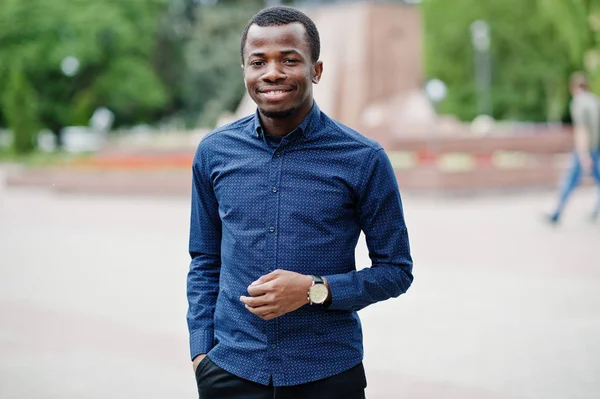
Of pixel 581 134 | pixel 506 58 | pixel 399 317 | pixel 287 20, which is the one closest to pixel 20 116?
pixel 506 58

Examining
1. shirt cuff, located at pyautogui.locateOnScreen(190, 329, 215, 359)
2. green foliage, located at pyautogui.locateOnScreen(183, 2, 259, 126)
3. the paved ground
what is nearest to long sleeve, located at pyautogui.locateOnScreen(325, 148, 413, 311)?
shirt cuff, located at pyautogui.locateOnScreen(190, 329, 215, 359)

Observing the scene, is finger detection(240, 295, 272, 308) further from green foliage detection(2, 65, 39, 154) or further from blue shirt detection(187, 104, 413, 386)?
green foliage detection(2, 65, 39, 154)

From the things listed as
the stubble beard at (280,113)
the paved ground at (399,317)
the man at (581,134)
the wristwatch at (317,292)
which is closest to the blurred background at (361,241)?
the paved ground at (399,317)

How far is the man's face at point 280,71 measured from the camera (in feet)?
7.36

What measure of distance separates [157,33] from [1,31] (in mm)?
12121

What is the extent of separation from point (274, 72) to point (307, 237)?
414 mm

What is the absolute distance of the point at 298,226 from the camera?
224 cm

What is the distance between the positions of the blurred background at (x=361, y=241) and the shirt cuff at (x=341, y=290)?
8.72 feet

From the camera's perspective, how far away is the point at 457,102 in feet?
167

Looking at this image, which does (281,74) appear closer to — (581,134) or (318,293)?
(318,293)

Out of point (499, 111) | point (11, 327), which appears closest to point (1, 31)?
point (499, 111)

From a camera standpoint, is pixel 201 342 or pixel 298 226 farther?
pixel 201 342

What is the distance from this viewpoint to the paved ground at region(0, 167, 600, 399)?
16.5ft

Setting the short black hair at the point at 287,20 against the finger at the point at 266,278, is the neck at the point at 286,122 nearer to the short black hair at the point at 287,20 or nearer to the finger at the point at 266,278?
the short black hair at the point at 287,20
